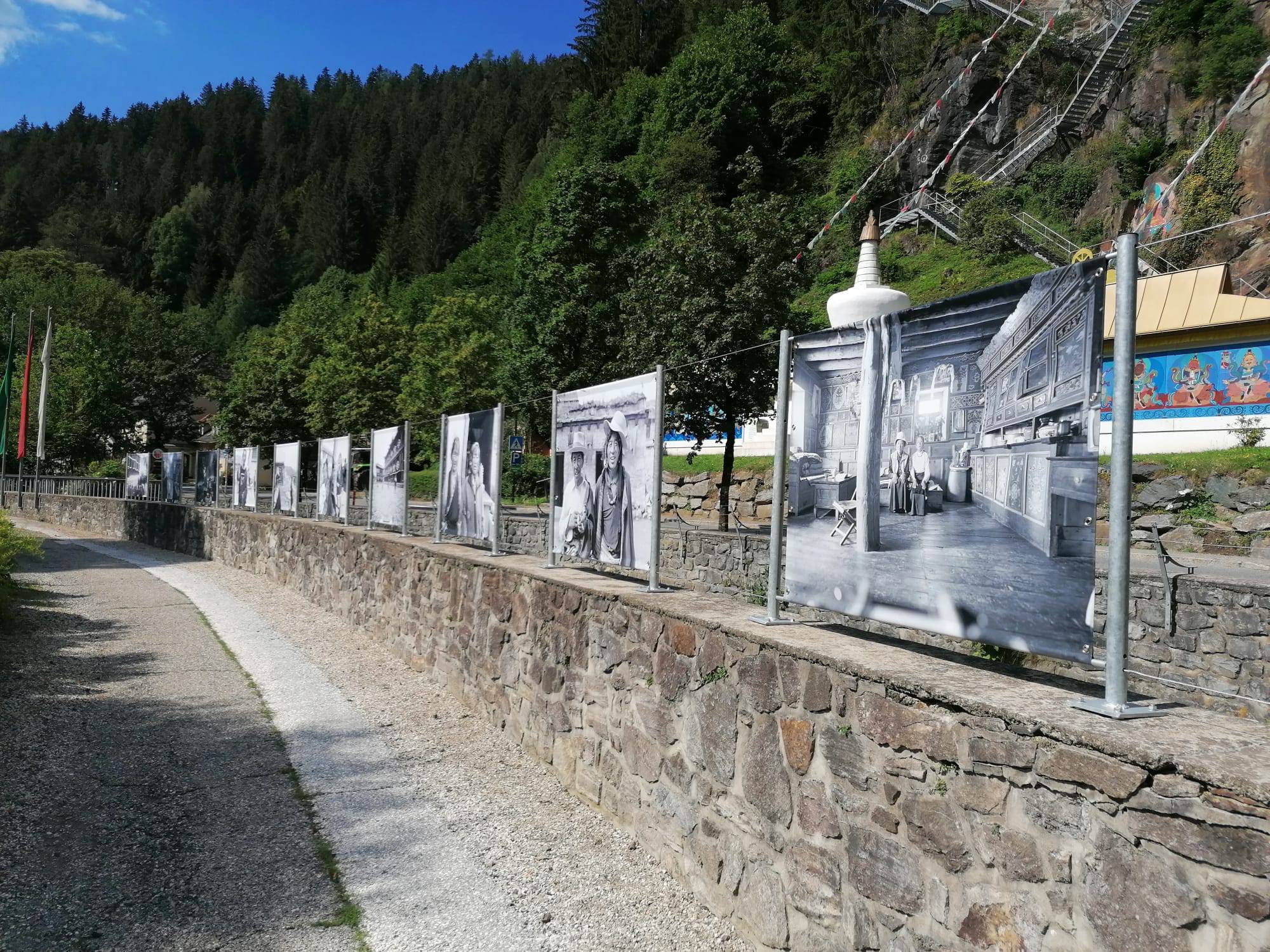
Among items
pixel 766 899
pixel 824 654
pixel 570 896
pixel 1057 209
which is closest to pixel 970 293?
pixel 824 654

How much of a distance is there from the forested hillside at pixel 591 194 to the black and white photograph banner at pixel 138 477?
7.08 meters

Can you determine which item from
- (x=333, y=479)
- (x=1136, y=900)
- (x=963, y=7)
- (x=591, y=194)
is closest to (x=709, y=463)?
(x=591, y=194)

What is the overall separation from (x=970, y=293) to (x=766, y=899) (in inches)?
96.6

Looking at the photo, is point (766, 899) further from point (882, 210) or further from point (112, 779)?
point (882, 210)

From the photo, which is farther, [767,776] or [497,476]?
[497,476]

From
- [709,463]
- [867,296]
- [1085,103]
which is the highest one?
[1085,103]

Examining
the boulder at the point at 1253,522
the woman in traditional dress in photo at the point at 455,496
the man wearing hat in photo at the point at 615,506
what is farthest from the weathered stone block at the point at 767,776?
the boulder at the point at 1253,522

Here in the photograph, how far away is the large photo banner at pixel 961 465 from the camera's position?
8.75 feet

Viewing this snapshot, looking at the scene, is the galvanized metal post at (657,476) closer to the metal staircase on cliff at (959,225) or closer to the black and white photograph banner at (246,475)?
the black and white photograph banner at (246,475)

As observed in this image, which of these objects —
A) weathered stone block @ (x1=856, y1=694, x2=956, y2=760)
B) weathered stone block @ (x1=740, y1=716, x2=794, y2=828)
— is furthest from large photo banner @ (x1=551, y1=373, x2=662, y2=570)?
weathered stone block @ (x1=856, y1=694, x2=956, y2=760)

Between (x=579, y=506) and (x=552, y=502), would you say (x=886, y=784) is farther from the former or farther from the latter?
(x=552, y=502)

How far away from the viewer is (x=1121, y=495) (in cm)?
252

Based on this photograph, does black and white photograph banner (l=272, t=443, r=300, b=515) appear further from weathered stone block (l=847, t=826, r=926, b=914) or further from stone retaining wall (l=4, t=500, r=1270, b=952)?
weathered stone block (l=847, t=826, r=926, b=914)

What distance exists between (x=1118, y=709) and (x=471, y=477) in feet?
22.6
